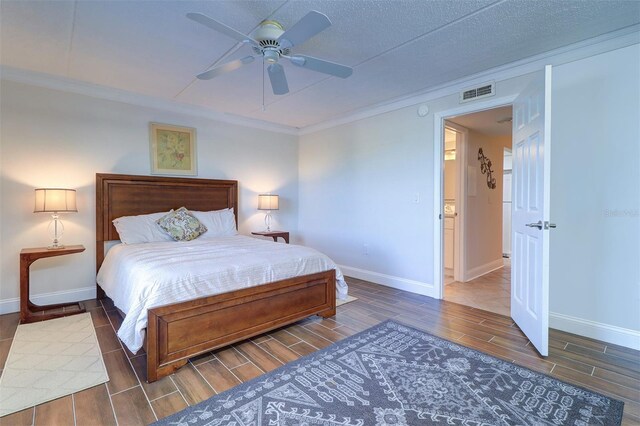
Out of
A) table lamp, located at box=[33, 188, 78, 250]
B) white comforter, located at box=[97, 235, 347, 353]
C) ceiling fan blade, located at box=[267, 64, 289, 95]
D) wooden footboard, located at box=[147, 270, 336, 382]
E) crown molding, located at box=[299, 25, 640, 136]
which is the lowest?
wooden footboard, located at box=[147, 270, 336, 382]

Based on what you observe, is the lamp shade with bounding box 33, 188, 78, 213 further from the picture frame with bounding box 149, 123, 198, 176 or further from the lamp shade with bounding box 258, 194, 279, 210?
the lamp shade with bounding box 258, 194, 279, 210

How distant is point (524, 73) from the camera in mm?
2980

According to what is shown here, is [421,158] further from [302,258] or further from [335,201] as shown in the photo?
[302,258]

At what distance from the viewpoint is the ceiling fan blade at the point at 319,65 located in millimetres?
2246

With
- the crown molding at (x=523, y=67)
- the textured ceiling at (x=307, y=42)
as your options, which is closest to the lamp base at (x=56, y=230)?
the textured ceiling at (x=307, y=42)

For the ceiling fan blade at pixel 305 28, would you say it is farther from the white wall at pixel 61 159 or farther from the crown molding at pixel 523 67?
the white wall at pixel 61 159

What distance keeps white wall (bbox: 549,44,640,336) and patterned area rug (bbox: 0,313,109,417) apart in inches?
150

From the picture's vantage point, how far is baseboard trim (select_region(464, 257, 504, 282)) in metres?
4.68

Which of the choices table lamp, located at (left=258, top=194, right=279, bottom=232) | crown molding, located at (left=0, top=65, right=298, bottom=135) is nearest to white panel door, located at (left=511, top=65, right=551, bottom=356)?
table lamp, located at (left=258, top=194, right=279, bottom=232)

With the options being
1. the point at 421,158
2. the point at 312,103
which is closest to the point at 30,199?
the point at 312,103

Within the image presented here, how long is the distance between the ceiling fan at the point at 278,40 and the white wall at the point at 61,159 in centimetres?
204

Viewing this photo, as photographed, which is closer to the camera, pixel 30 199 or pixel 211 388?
pixel 211 388

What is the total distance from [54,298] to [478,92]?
5212 millimetres

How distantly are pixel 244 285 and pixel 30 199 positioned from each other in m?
2.72
